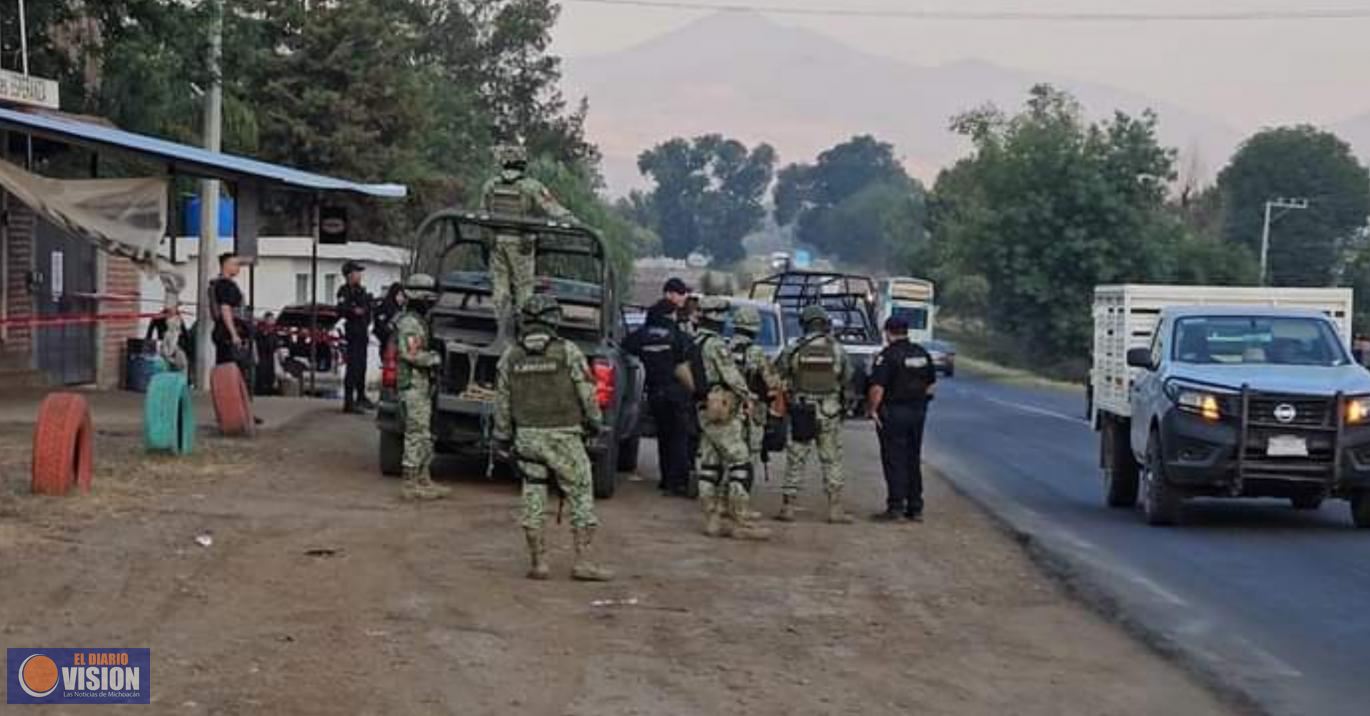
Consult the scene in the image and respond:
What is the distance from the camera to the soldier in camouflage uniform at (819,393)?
15.9 metres

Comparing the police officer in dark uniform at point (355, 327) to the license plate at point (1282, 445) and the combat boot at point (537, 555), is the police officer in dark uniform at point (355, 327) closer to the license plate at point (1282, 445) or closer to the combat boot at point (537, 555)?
the license plate at point (1282, 445)

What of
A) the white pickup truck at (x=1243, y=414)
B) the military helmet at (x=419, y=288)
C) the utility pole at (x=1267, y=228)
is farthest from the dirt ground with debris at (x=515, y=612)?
the utility pole at (x=1267, y=228)

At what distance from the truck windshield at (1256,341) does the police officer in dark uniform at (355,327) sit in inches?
362

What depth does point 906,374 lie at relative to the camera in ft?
53.6

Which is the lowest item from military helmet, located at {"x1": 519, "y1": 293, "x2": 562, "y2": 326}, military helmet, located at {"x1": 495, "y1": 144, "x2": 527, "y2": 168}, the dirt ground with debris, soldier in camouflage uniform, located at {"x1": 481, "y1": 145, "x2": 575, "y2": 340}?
the dirt ground with debris

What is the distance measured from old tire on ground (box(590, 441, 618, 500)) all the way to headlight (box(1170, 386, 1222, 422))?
4.57 meters

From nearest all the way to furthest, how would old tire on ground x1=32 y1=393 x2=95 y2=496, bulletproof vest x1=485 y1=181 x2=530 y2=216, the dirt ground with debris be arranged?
the dirt ground with debris < old tire on ground x1=32 y1=393 x2=95 y2=496 < bulletproof vest x1=485 y1=181 x2=530 y2=216

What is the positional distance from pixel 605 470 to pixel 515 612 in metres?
5.80

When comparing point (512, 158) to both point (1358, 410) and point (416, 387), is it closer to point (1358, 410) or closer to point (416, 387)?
point (416, 387)

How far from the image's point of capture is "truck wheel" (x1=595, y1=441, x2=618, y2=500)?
1662cm

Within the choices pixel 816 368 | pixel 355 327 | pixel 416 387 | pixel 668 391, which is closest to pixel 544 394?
pixel 416 387

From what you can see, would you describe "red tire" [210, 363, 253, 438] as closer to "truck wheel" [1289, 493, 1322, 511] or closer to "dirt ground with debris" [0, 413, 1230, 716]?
"dirt ground with debris" [0, 413, 1230, 716]

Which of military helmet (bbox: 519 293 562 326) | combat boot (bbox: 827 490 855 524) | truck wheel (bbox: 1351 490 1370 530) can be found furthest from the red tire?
truck wheel (bbox: 1351 490 1370 530)

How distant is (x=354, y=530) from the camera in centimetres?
1373
